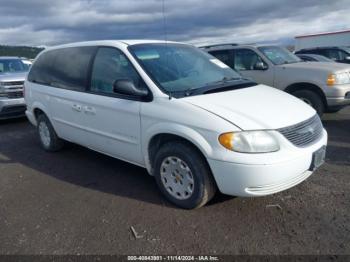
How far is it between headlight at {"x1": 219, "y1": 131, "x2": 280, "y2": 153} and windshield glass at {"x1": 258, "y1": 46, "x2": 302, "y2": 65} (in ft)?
16.0

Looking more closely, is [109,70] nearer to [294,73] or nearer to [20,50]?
[294,73]

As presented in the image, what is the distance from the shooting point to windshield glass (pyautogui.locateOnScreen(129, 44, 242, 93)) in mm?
3465

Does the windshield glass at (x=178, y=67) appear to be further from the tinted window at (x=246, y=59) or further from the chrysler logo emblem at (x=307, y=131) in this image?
the tinted window at (x=246, y=59)

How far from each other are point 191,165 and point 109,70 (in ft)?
5.63

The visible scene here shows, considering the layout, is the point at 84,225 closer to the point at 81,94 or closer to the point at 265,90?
the point at 81,94

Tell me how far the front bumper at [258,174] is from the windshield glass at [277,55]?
475 centimetres

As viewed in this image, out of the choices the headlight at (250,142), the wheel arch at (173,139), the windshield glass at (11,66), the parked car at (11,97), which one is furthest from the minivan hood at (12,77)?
the headlight at (250,142)

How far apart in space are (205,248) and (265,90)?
202cm

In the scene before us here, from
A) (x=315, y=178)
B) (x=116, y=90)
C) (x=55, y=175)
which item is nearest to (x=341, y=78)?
(x=315, y=178)

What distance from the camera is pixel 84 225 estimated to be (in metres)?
3.15

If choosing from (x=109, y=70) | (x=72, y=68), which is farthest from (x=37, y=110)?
(x=109, y=70)

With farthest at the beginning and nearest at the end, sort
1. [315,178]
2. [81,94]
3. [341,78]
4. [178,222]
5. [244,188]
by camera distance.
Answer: [341,78]
[81,94]
[315,178]
[178,222]
[244,188]

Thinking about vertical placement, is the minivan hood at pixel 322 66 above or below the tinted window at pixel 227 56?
below

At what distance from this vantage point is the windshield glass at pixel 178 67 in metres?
3.46
